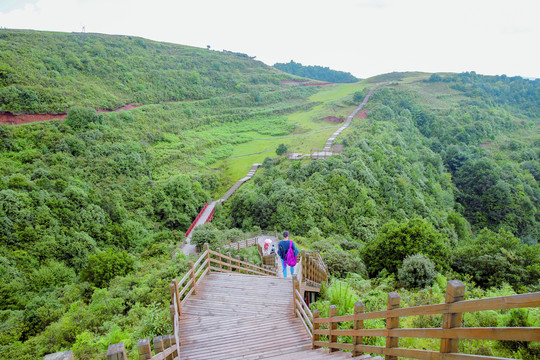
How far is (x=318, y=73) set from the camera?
14700 cm

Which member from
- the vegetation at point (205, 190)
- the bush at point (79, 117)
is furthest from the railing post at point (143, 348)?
the bush at point (79, 117)

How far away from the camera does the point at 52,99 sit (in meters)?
37.5

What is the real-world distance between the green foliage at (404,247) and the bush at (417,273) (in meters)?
1.52

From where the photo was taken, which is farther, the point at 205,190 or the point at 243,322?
the point at 205,190

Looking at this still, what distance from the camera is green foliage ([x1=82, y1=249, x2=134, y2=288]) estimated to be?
1487 cm

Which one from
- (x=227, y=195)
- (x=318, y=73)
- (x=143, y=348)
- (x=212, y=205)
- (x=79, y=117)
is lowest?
(x=143, y=348)

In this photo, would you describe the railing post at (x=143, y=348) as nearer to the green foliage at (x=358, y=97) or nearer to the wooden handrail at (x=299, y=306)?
the wooden handrail at (x=299, y=306)

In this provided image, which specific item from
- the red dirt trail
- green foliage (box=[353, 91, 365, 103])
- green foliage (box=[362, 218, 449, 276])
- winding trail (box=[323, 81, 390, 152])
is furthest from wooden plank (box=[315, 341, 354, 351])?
green foliage (box=[353, 91, 365, 103])

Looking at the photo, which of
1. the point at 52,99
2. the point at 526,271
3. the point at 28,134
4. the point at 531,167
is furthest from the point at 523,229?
the point at 52,99

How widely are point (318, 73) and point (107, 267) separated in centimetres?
14814

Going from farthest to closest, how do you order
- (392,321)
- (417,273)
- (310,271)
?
1. (417,273)
2. (310,271)
3. (392,321)

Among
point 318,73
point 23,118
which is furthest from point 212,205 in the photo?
point 318,73

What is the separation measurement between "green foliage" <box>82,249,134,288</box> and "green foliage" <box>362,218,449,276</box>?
12.8 meters

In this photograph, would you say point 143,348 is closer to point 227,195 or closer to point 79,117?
point 227,195
